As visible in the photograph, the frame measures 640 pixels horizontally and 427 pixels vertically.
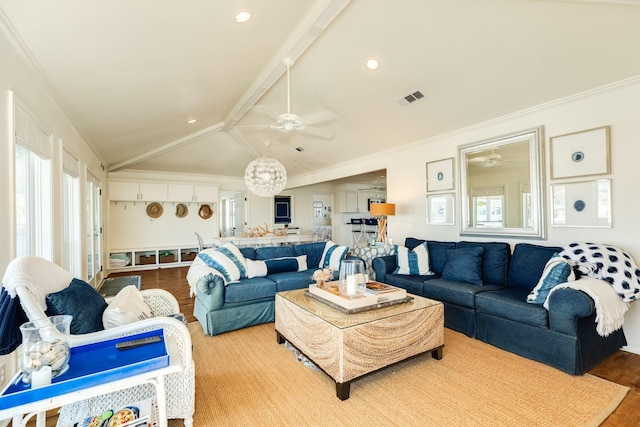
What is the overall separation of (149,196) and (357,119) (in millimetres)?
5444

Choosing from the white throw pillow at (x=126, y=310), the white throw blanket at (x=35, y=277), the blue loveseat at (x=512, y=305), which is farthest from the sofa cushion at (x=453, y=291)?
the white throw blanket at (x=35, y=277)

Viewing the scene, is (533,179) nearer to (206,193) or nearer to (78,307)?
(78,307)

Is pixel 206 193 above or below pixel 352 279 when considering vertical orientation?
above

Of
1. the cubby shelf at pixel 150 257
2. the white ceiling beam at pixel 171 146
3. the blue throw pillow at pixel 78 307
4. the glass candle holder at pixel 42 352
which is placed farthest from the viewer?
the cubby shelf at pixel 150 257

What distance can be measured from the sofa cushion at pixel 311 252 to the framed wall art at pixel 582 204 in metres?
2.90

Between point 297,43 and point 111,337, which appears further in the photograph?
point 297,43

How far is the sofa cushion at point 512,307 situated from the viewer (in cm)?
253

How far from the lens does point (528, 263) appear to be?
3.13 metres

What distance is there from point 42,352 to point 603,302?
3.57 m

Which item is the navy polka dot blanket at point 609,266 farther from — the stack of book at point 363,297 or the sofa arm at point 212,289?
the sofa arm at point 212,289

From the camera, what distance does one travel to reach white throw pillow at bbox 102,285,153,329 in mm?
1865

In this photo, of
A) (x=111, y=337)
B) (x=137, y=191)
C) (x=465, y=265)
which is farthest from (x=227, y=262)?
(x=137, y=191)

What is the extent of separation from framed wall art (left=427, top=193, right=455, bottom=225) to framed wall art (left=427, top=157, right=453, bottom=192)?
119mm

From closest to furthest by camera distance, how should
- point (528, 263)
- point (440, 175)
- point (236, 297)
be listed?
point (528, 263) → point (236, 297) → point (440, 175)
